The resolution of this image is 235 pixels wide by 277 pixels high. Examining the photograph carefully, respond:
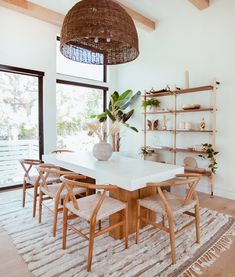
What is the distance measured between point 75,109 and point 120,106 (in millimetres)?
1085

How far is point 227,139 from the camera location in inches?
133

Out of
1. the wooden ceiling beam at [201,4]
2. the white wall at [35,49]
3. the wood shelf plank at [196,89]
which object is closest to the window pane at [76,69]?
the white wall at [35,49]

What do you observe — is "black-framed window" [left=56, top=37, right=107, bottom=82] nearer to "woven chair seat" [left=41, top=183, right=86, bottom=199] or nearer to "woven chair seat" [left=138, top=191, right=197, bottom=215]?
"woven chair seat" [left=41, top=183, right=86, bottom=199]

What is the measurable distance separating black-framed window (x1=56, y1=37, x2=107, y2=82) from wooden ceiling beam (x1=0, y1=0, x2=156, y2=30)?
0.54m

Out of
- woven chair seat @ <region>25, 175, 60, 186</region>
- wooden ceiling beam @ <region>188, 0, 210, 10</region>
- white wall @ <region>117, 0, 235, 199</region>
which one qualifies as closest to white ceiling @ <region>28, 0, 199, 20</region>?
white wall @ <region>117, 0, 235, 199</region>

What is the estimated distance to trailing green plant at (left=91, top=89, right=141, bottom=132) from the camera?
479 centimetres

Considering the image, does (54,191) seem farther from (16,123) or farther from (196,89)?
(196,89)

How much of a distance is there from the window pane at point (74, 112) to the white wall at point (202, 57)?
1.42m

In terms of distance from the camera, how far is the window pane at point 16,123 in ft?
12.3

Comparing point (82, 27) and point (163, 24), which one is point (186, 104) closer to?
point (163, 24)

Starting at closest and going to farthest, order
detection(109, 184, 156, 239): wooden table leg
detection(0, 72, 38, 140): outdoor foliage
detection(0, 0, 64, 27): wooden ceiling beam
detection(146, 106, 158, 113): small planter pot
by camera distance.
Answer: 1. detection(109, 184, 156, 239): wooden table leg
2. detection(0, 0, 64, 27): wooden ceiling beam
3. detection(0, 72, 38, 140): outdoor foliage
4. detection(146, 106, 158, 113): small planter pot

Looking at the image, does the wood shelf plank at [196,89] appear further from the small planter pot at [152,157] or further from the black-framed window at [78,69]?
the black-framed window at [78,69]

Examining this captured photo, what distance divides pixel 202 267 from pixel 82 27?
224cm

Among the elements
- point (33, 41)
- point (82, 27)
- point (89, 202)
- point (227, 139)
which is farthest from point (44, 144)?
point (227, 139)
